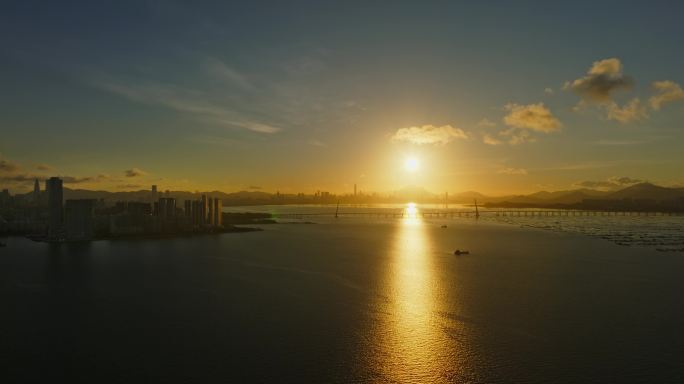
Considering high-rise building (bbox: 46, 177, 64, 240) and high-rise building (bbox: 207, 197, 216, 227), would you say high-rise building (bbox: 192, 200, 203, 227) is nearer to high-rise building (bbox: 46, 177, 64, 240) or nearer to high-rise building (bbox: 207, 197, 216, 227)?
high-rise building (bbox: 207, 197, 216, 227)

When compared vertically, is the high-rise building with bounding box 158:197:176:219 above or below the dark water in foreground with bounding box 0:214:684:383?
above

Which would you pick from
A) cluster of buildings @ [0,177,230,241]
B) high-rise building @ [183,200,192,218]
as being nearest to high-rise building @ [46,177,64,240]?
cluster of buildings @ [0,177,230,241]

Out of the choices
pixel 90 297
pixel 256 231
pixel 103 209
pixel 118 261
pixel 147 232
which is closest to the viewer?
pixel 90 297

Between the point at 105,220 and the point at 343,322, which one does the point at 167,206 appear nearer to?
the point at 105,220

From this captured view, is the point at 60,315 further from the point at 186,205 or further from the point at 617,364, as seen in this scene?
the point at 186,205

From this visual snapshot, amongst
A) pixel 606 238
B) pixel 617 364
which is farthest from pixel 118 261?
pixel 606 238

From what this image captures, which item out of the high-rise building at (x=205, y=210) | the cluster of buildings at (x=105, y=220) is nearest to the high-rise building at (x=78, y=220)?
the cluster of buildings at (x=105, y=220)
